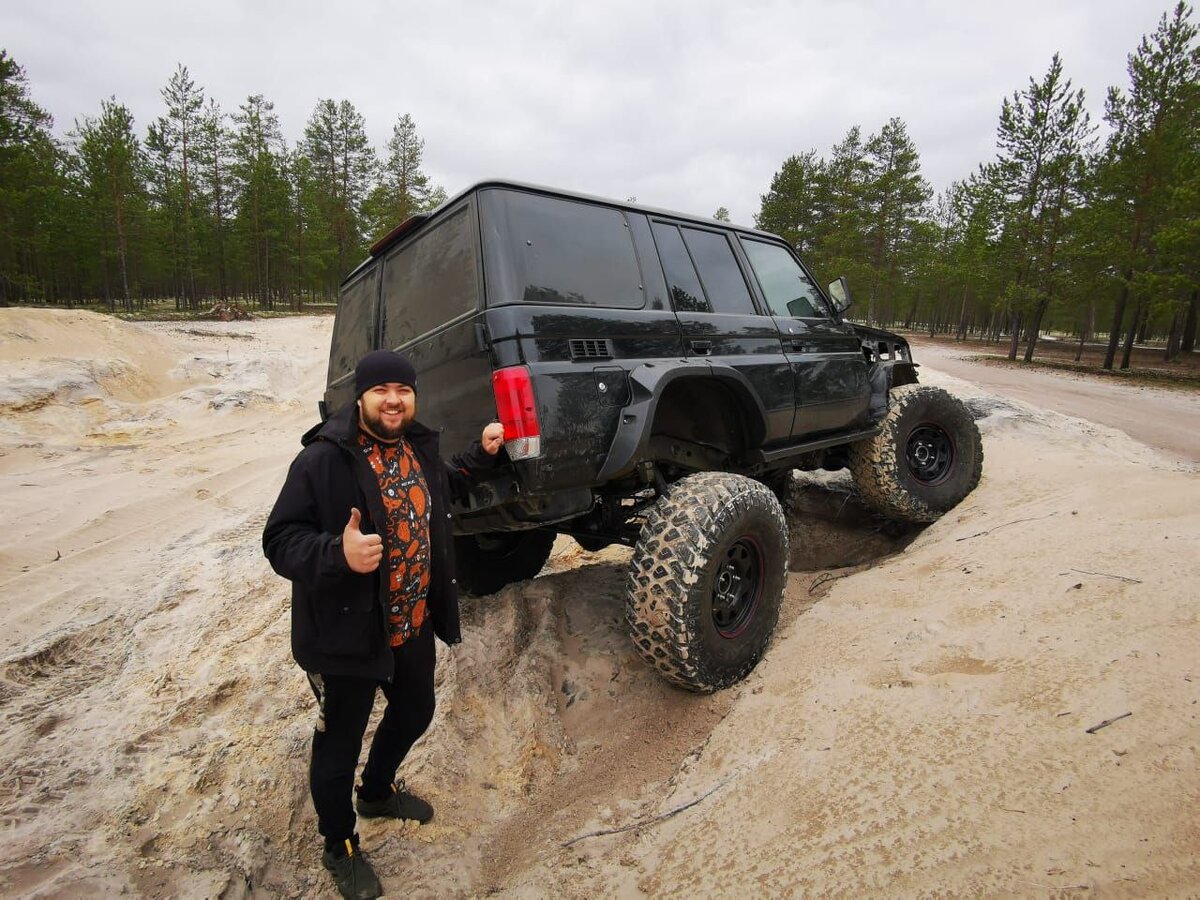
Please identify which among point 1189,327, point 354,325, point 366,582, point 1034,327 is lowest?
point 366,582

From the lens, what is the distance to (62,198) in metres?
27.1

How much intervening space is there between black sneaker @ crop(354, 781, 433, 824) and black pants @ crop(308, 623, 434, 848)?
169 millimetres

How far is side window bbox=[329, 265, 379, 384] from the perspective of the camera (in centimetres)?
328

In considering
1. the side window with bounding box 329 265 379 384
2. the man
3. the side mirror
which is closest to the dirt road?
the side mirror

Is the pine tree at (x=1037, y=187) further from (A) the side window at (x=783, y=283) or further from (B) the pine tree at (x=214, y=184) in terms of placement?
(B) the pine tree at (x=214, y=184)

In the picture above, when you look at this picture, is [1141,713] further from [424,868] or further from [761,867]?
[424,868]

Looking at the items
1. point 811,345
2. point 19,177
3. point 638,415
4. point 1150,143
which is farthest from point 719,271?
point 19,177

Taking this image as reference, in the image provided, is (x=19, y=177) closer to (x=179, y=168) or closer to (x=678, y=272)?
(x=179, y=168)

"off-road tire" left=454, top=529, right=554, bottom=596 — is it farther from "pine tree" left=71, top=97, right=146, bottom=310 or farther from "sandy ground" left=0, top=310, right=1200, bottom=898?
"pine tree" left=71, top=97, right=146, bottom=310

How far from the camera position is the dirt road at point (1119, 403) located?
802 cm

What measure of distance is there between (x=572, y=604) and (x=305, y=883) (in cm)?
182

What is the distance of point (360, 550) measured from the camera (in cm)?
160

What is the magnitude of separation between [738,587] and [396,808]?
5.79ft

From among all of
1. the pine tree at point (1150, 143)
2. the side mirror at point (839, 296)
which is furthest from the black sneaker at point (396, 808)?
the pine tree at point (1150, 143)
